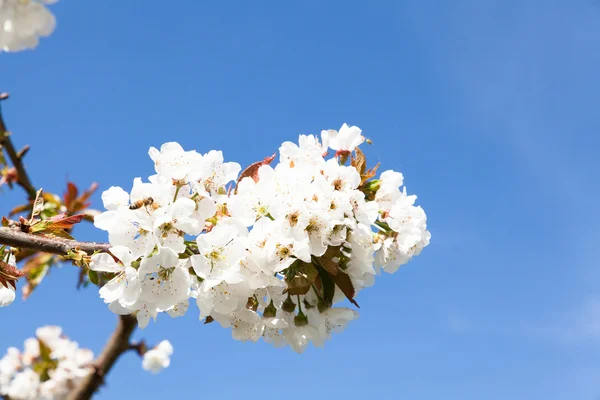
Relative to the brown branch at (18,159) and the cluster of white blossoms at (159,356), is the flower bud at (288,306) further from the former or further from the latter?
the cluster of white blossoms at (159,356)

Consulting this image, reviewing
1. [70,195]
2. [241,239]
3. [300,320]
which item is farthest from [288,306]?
[70,195]

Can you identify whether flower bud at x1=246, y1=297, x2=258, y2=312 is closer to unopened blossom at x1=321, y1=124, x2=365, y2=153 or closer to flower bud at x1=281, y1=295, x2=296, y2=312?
flower bud at x1=281, y1=295, x2=296, y2=312

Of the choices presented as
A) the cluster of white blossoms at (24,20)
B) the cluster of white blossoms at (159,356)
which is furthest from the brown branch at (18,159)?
the cluster of white blossoms at (159,356)

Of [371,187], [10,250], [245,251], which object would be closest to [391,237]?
[371,187]

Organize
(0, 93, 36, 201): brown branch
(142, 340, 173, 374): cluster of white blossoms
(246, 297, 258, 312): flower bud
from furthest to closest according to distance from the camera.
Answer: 1. (142, 340, 173, 374): cluster of white blossoms
2. (0, 93, 36, 201): brown branch
3. (246, 297, 258, 312): flower bud

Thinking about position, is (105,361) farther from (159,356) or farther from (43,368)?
(159,356)

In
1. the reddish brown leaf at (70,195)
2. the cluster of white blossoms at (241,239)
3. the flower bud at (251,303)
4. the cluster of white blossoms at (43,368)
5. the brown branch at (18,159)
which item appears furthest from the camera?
the cluster of white blossoms at (43,368)

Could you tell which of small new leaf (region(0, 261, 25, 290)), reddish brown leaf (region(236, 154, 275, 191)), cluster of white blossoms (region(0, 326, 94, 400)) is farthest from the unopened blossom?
cluster of white blossoms (region(0, 326, 94, 400))
